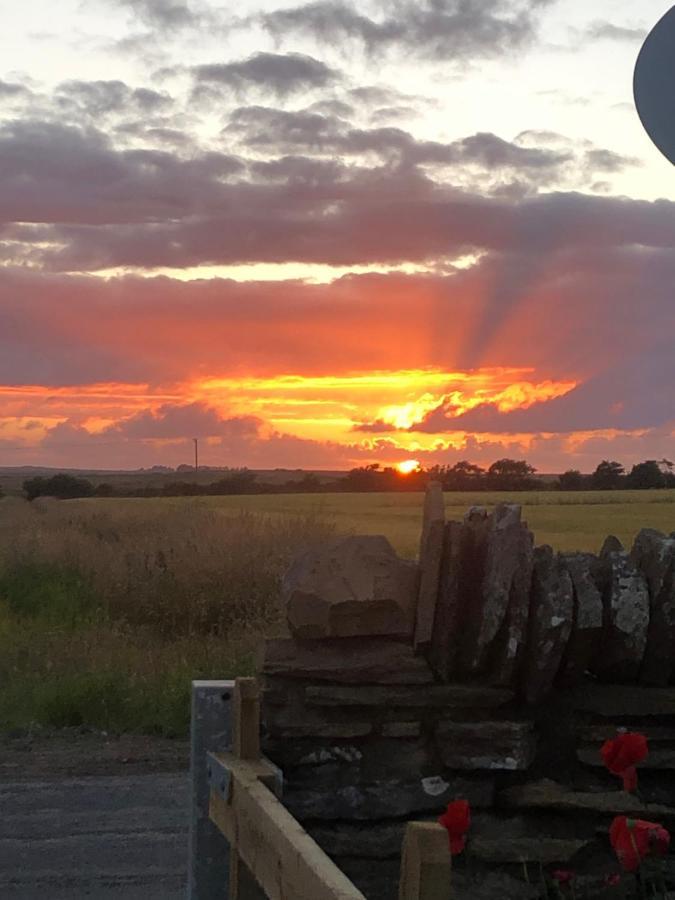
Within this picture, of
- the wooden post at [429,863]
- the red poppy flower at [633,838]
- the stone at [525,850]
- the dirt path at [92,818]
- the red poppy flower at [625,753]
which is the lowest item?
the dirt path at [92,818]

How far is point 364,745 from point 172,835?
343cm

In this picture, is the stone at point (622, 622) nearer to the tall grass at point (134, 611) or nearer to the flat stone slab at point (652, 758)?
the flat stone slab at point (652, 758)

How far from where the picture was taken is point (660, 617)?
3055mm

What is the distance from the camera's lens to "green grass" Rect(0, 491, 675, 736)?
9.25 m

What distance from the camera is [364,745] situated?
314 cm

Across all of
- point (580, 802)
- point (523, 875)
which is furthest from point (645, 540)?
point (523, 875)

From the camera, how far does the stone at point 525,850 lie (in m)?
3.04

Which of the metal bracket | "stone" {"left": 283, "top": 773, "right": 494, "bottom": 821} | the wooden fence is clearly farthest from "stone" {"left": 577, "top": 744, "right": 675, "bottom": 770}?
the metal bracket

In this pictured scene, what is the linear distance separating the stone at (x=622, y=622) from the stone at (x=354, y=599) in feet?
1.70

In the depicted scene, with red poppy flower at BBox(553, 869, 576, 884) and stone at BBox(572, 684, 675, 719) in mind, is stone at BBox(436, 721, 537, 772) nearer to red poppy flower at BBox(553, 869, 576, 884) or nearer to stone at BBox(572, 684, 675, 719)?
stone at BBox(572, 684, 675, 719)

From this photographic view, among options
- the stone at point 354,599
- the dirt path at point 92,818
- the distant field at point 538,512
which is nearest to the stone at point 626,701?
the stone at point 354,599

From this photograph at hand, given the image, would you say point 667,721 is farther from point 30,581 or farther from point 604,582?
point 30,581

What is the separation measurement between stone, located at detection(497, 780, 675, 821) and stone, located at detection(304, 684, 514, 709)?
0.77 feet

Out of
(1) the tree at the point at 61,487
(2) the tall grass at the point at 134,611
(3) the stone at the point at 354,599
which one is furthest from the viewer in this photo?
(1) the tree at the point at 61,487
